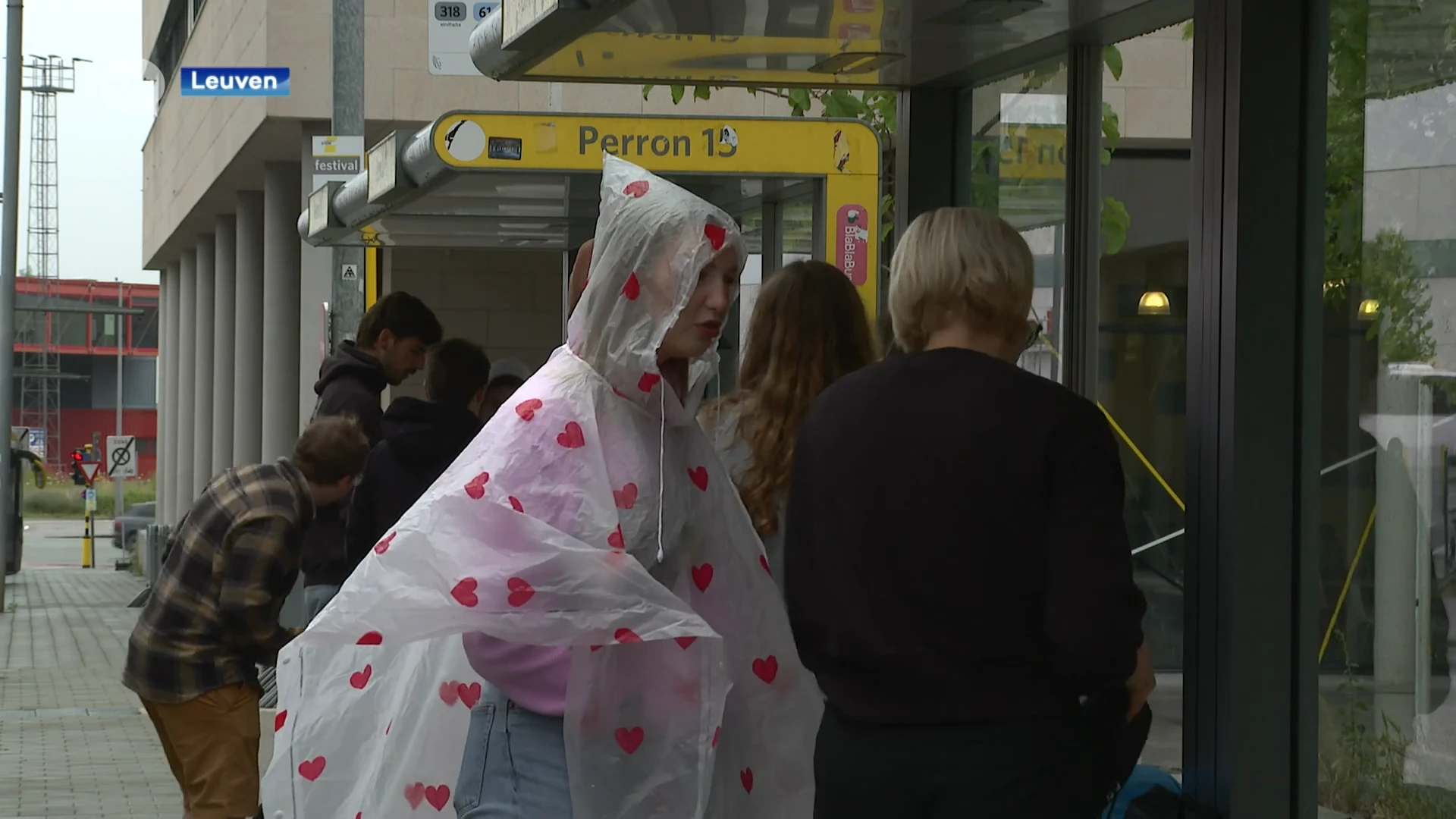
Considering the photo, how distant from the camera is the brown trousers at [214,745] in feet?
17.3

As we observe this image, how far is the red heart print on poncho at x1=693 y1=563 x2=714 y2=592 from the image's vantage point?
11.5 ft

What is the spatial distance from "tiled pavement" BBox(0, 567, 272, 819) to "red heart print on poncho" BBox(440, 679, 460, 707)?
5016 millimetres

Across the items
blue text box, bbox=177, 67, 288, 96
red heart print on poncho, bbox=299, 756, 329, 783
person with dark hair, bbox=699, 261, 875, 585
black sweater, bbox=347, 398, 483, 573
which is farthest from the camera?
blue text box, bbox=177, 67, 288, 96

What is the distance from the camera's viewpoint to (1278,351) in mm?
3363

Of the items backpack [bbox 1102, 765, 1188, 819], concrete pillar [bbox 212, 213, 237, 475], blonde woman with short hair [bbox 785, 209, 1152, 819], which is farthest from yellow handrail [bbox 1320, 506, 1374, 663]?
concrete pillar [bbox 212, 213, 237, 475]

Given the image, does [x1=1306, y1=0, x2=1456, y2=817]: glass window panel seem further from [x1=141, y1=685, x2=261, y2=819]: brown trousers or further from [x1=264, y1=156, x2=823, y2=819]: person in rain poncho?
[x1=141, y1=685, x2=261, y2=819]: brown trousers

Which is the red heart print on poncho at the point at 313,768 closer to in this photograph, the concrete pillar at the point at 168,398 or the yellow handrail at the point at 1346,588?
the yellow handrail at the point at 1346,588

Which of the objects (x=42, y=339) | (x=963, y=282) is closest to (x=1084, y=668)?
(x=963, y=282)

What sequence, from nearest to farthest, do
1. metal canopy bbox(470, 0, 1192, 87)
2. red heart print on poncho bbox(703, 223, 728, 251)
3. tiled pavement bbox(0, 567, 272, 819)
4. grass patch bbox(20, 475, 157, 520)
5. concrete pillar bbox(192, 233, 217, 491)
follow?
red heart print on poncho bbox(703, 223, 728, 251), metal canopy bbox(470, 0, 1192, 87), tiled pavement bbox(0, 567, 272, 819), concrete pillar bbox(192, 233, 217, 491), grass patch bbox(20, 475, 157, 520)

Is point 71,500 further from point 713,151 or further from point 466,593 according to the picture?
point 466,593

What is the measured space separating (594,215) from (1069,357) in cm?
434

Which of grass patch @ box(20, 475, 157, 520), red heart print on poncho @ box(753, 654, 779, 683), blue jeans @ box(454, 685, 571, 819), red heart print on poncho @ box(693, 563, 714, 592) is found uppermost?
red heart print on poncho @ box(693, 563, 714, 592)

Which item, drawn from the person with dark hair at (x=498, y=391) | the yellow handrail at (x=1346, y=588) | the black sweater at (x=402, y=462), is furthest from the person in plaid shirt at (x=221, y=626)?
the yellow handrail at (x=1346, y=588)

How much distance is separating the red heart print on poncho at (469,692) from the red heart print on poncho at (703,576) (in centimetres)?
41
